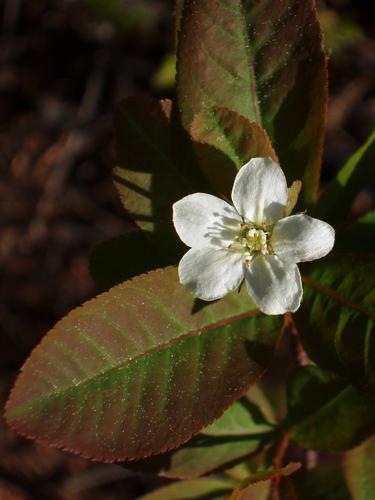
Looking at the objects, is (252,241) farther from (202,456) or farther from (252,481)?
(202,456)

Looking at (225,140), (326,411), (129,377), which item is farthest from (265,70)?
(326,411)

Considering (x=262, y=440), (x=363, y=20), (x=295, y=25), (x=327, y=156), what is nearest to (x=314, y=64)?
(x=295, y=25)

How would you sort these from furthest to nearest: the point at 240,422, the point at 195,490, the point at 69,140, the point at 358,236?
the point at 69,140, the point at 195,490, the point at 240,422, the point at 358,236

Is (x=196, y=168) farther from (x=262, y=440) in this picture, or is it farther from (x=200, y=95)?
(x=262, y=440)

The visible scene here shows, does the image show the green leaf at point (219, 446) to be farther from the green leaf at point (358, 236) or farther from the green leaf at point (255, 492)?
the green leaf at point (358, 236)

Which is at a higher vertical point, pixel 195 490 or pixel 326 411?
pixel 326 411

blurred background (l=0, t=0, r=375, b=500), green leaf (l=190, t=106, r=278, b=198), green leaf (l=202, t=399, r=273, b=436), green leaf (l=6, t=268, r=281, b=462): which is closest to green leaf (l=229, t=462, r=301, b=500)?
green leaf (l=6, t=268, r=281, b=462)
